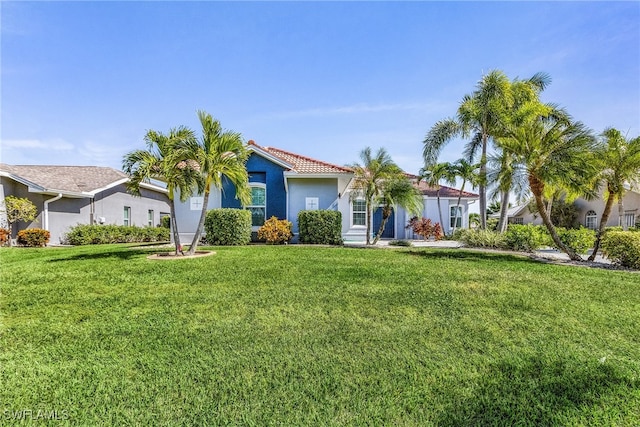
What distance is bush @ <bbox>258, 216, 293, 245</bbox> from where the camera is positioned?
16.5m

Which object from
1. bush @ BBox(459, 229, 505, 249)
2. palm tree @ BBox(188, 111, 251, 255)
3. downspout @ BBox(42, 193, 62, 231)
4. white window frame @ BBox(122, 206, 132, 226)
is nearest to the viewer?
palm tree @ BBox(188, 111, 251, 255)

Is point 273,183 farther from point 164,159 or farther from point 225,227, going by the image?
point 164,159

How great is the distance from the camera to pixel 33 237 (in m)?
18.3

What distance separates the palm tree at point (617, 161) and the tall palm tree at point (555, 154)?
0.76 m

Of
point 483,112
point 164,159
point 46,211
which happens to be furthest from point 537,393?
point 46,211

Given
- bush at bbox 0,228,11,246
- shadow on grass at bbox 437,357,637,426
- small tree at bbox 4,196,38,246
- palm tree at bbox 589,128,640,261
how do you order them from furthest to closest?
small tree at bbox 4,196,38,246 < bush at bbox 0,228,11,246 < palm tree at bbox 589,128,640,261 < shadow on grass at bbox 437,357,637,426

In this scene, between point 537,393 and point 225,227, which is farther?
point 225,227

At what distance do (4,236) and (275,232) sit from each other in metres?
14.8

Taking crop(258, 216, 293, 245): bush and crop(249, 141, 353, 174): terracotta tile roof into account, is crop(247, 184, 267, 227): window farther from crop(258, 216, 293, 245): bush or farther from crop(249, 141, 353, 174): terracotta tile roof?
crop(249, 141, 353, 174): terracotta tile roof

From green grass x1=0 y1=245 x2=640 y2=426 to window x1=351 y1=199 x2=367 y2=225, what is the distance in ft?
38.3

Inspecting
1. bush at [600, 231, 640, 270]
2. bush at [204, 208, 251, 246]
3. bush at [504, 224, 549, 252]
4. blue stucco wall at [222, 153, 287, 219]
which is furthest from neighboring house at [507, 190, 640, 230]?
bush at [204, 208, 251, 246]

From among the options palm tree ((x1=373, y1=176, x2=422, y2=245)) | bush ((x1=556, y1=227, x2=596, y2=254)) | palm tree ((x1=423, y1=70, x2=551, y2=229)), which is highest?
palm tree ((x1=423, y1=70, x2=551, y2=229))

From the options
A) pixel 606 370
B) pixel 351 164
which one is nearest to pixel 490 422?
pixel 606 370

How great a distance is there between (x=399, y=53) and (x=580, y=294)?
423 inches
